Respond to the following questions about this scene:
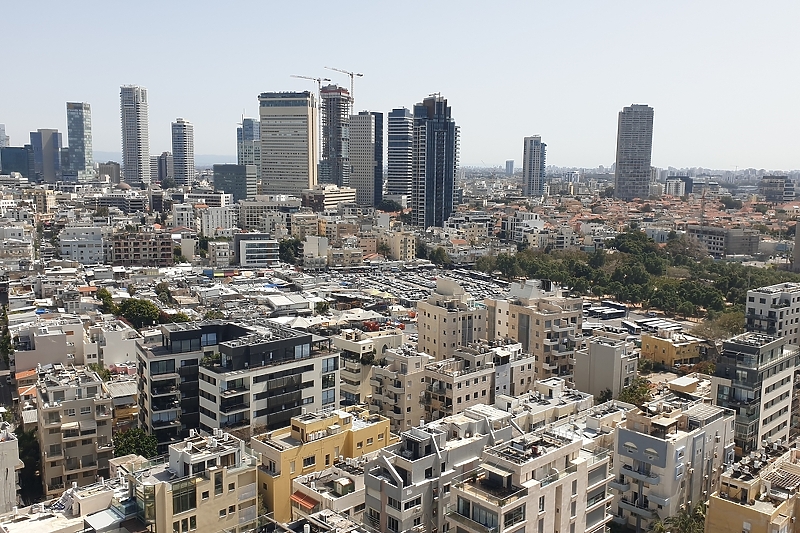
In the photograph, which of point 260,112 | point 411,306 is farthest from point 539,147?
point 411,306

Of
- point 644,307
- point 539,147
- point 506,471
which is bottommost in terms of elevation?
point 644,307

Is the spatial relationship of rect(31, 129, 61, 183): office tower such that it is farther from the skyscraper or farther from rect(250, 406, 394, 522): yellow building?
rect(250, 406, 394, 522): yellow building

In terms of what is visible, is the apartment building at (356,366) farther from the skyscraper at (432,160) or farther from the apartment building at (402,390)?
the skyscraper at (432,160)

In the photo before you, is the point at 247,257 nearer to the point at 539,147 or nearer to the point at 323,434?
the point at 323,434

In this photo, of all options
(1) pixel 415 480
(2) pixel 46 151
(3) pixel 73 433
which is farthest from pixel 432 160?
(2) pixel 46 151

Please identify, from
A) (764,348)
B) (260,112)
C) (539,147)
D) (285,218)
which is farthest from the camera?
(539,147)

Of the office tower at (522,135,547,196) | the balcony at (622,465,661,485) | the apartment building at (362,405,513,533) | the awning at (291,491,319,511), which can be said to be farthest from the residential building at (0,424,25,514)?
the office tower at (522,135,547,196)

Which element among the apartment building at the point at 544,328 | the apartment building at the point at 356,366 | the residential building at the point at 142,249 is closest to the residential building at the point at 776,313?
the apartment building at the point at 544,328
